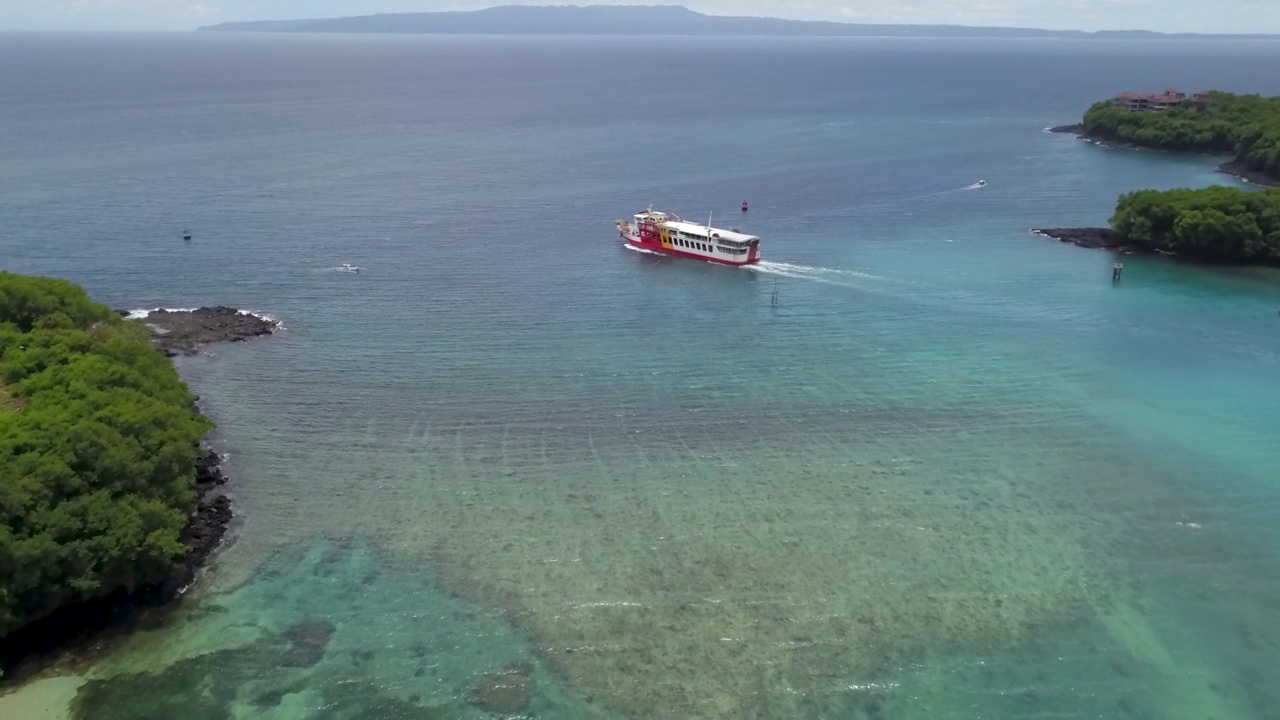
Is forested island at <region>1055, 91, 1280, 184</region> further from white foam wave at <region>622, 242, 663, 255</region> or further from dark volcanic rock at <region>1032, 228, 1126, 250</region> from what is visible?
white foam wave at <region>622, 242, 663, 255</region>

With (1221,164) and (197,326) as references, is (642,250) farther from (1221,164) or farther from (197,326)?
(1221,164)

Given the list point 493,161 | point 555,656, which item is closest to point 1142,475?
point 555,656

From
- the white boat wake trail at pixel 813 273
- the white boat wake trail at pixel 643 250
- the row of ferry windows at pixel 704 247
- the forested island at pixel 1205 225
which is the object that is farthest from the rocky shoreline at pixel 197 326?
the forested island at pixel 1205 225

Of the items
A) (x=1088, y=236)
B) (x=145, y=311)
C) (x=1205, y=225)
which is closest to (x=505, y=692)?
(x=145, y=311)

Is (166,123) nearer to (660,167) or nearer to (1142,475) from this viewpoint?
(660,167)

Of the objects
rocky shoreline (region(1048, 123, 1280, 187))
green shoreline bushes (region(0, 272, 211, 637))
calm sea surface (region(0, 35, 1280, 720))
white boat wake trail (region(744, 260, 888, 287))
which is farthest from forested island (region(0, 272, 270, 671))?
rocky shoreline (region(1048, 123, 1280, 187))
